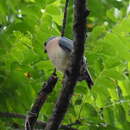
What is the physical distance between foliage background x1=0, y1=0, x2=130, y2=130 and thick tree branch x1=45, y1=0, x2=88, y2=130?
2.49 ft

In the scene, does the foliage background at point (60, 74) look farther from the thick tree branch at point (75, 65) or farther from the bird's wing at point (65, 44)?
the thick tree branch at point (75, 65)

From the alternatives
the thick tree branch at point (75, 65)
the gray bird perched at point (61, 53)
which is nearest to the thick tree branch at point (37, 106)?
the thick tree branch at point (75, 65)

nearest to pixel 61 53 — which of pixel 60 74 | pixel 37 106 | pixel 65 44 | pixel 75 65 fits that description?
pixel 65 44

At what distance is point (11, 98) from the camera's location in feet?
13.9

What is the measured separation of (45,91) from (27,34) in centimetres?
104

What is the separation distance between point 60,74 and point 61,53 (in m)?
0.23

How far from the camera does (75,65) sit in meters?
2.96

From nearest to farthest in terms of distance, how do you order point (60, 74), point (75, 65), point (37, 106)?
1. point (75, 65)
2. point (37, 106)
3. point (60, 74)

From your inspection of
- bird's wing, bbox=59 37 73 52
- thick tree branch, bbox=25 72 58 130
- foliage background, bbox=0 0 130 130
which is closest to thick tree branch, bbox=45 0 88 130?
thick tree branch, bbox=25 72 58 130

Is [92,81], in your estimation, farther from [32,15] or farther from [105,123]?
[32,15]

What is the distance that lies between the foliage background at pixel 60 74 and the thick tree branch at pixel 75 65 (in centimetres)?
76

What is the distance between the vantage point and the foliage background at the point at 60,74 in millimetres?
3945

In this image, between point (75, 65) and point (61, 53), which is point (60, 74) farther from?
point (75, 65)

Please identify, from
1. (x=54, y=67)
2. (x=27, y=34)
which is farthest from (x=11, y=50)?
(x=54, y=67)
